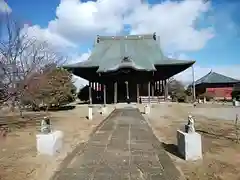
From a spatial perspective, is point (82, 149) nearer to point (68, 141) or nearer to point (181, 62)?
point (68, 141)

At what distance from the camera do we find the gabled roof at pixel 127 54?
3336 cm

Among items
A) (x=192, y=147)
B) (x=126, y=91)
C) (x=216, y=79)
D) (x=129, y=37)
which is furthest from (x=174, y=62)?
(x=216, y=79)

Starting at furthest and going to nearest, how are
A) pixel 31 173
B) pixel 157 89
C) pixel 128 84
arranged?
pixel 157 89
pixel 128 84
pixel 31 173

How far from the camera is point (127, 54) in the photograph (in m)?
37.0

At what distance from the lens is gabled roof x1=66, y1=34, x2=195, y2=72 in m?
33.4

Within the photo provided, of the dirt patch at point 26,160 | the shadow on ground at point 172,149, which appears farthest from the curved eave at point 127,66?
the shadow on ground at point 172,149

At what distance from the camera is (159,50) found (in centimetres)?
3891

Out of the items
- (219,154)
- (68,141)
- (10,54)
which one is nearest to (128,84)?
(10,54)

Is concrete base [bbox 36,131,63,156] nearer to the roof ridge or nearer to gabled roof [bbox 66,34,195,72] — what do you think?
gabled roof [bbox 66,34,195,72]

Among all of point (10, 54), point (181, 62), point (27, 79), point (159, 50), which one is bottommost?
point (27, 79)

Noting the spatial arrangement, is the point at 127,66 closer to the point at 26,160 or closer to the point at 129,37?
the point at 129,37

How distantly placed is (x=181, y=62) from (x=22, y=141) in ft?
88.1

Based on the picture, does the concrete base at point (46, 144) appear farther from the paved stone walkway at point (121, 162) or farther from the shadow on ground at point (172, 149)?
the shadow on ground at point (172, 149)

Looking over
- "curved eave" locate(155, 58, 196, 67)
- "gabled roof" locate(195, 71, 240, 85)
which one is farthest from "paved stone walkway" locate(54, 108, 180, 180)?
"gabled roof" locate(195, 71, 240, 85)
